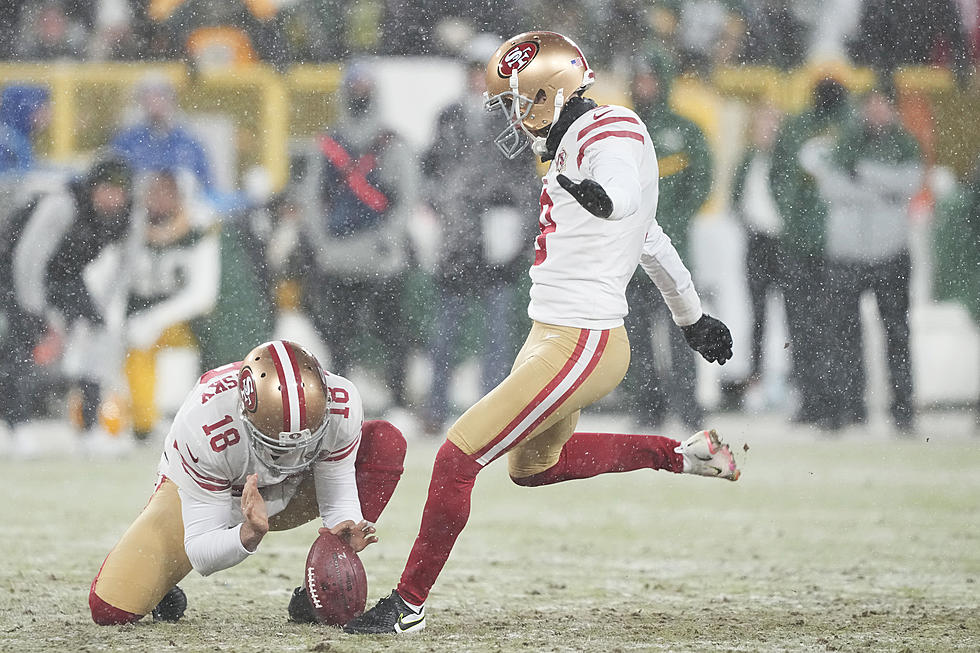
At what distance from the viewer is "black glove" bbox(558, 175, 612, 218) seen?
366 centimetres

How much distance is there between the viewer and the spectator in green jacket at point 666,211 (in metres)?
8.11

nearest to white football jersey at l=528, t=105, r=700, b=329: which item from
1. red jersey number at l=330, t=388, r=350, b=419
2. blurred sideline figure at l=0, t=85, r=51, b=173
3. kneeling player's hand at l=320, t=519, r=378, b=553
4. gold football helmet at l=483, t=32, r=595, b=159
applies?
gold football helmet at l=483, t=32, r=595, b=159

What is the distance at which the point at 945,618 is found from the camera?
424cm

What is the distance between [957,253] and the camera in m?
9.85

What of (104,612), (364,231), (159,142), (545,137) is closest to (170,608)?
(104,612)

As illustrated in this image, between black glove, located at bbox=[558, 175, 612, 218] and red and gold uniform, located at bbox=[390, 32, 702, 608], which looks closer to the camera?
black glove, located at bbox=[558, 175, 612, 218]

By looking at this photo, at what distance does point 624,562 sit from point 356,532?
1.56 m

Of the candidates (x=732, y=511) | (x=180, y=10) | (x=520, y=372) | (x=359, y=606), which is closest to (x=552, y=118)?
(x=520, y=372)

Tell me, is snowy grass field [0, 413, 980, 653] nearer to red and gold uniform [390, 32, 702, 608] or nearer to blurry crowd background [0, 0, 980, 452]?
red and gold uniform [390, 32, 702, 608]

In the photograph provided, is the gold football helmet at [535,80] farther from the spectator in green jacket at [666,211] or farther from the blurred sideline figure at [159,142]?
the blurred sideline figure at [159,142]

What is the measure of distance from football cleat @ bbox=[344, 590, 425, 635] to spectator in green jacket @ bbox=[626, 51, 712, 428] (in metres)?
4.34

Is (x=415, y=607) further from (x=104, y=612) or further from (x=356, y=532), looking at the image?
(x=104, y=612)

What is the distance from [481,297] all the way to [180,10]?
10.7 ft

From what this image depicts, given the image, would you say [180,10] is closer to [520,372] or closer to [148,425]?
[148,425]
